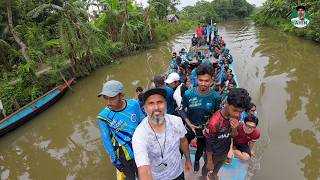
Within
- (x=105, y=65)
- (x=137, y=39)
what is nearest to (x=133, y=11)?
(x=137, y=39)

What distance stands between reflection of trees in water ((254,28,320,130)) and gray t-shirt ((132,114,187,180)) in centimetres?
541

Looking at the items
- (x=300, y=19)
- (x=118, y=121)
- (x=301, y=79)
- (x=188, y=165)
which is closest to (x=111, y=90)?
(x=118, y=121)

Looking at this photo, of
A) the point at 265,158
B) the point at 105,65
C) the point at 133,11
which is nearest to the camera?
the point at 265,158

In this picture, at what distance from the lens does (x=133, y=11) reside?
16.8 m

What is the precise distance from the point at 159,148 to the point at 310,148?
4.67m

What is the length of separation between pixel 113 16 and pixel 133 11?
205 cm

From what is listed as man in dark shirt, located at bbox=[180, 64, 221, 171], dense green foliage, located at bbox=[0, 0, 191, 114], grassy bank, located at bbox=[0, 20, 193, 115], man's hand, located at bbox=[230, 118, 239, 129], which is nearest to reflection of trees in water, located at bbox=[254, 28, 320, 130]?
man in dark shirt, located at bbox=[180, 64, 221, 171]

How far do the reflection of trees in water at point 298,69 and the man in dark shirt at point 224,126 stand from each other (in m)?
4.55

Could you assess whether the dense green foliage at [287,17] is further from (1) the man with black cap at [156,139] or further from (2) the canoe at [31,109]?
(1) the man with black cap at [156,139]

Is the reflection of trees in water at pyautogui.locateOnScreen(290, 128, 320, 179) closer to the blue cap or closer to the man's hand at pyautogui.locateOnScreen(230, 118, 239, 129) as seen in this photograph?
the man's hand at pyautogui.locateOnScreen(230, 118, 239, 129)

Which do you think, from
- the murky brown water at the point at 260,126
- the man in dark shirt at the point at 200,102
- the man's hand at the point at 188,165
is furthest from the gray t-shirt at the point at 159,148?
the murky brown water at the point at 260,126

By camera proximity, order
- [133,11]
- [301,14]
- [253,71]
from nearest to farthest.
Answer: [301,14], [253,71], [133,11]

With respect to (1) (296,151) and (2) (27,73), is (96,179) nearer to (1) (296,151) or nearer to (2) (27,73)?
(1) (296,151)

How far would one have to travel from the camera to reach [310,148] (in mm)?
5367
